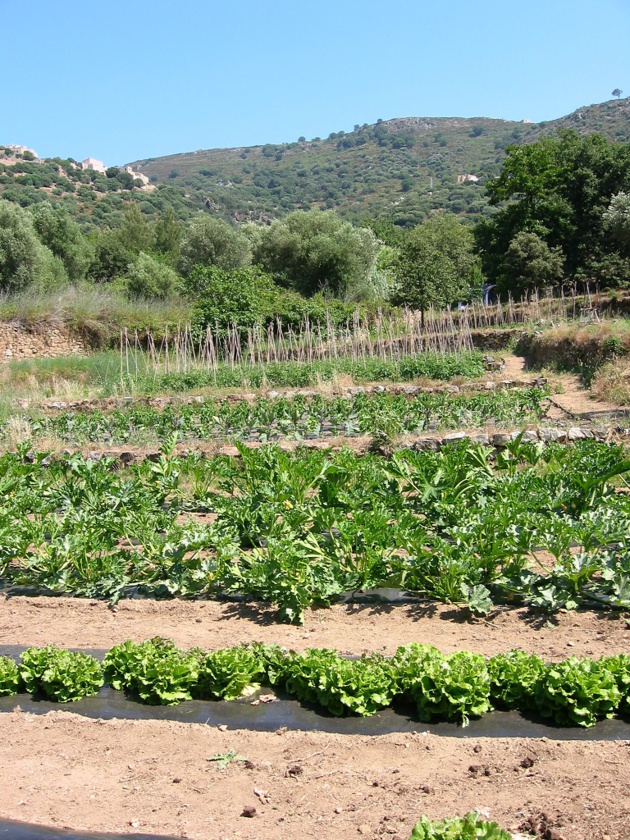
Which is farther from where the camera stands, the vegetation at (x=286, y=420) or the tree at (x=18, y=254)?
the tree at (x=18, y=254)

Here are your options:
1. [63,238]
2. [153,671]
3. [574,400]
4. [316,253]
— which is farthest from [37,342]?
[153,671]

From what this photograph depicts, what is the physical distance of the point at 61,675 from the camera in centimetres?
480

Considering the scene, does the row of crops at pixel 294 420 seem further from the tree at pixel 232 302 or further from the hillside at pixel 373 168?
the hillside at pixel 373 168

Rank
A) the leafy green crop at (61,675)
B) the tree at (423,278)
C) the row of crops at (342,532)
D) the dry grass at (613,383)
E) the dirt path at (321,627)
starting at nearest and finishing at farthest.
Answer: the leafy green crop at (61,675)
the dirt path at (321,627)
the row of crops at (342,532)
the dry grass at (613,383)
the tree at (423,278)

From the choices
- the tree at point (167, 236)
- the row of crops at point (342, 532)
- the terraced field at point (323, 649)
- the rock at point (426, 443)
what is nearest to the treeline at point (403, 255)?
the tree at point (167, 236)

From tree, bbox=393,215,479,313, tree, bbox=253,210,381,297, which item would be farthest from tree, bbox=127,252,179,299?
tree, bbox=393,215,479,313

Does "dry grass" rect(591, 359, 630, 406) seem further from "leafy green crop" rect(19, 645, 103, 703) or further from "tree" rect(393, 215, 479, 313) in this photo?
"leafy green crop" rect(19, 645, 103, 703)

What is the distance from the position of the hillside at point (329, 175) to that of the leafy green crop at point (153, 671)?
6296 cm

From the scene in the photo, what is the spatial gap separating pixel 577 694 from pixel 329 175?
11076 cm

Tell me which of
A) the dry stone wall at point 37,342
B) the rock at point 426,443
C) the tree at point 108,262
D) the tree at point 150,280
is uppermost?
the tree at point 108,262

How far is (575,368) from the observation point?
20672 millimetres

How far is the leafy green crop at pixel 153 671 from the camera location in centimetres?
470

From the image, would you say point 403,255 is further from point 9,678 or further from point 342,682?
point 342,682

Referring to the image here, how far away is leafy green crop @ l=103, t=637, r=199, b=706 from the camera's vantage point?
470cm
